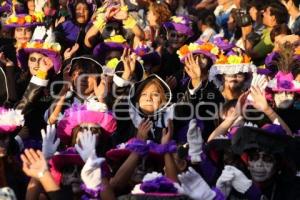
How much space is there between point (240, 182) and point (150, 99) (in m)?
2.02

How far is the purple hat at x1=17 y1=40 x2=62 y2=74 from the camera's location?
35.4 ft

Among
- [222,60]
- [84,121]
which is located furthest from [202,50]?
[84,121]

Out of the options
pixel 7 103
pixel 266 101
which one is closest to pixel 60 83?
pixel 7 103

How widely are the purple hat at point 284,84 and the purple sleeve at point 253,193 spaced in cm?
238

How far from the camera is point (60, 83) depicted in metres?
10.7

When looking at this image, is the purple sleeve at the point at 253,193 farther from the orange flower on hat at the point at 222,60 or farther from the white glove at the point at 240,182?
the orange flower on hat at the point at 222,60

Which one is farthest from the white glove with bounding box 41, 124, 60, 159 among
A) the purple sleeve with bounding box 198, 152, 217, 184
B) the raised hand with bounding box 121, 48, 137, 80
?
the raised hand with bounding box 121, 48, 137, 80

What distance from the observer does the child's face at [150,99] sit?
943cm

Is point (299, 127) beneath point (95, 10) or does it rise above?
beneath

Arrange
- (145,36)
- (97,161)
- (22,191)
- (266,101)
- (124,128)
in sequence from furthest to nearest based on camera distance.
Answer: (145,36)
(124,128)
(266,101)
(22,191)
(97,161)

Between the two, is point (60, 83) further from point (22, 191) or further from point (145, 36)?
point (22, 191)

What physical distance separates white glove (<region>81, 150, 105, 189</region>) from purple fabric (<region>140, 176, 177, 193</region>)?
0.44 meters

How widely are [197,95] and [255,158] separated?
2.14 m

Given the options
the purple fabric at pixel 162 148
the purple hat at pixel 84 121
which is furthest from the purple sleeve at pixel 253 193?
the purple hat at pixel 84 121
